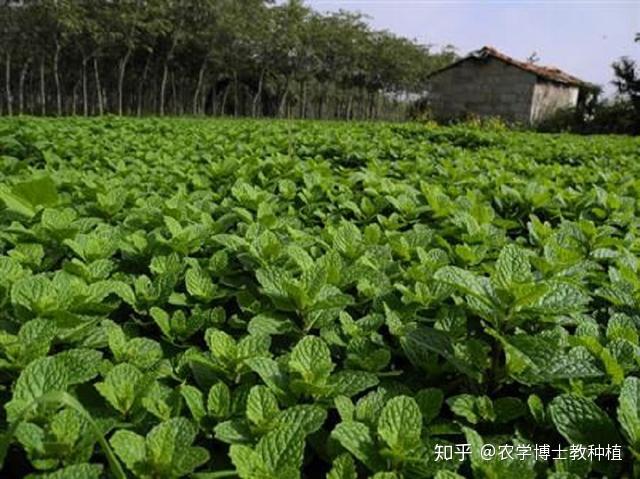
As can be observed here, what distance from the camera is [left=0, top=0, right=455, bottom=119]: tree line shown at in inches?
1191

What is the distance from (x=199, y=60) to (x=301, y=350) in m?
42.3

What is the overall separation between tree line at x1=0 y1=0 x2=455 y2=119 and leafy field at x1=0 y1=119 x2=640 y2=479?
28.9 metres

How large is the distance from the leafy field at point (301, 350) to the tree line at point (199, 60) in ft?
94.7

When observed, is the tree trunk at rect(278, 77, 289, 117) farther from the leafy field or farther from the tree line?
the leafy field

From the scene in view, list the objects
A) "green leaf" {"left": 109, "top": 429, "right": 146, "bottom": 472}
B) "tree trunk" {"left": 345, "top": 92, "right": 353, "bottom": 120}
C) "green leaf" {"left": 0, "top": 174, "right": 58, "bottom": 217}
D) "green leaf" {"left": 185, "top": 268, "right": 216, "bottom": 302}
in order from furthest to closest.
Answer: "tree trunk" {"left": 345, "top": 92, "right": 353, "bottom": 120} → "green leaf" {"left": 0, "top": 174, "right": 58, "bottom": 217} → "green leaf" {"left": 185, "top": 268, "right": 216, "bottom": 302} → "green leaf" {"left": 109, "top": 429, "right": 146, "bottom": 472}

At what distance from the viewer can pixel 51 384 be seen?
3.19 ft

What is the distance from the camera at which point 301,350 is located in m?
1.10

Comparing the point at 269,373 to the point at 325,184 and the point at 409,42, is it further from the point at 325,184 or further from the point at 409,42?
the point at 409,42

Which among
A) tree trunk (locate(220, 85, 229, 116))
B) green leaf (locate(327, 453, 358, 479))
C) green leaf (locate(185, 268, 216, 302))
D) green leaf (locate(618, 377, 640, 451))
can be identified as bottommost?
green leaf (locate(327, 453, 358, 479))

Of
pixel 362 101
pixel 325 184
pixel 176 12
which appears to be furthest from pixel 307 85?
pixel 325 184

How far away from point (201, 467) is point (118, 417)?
0.17 meters

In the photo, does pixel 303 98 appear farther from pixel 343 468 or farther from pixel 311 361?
pixel 343 468

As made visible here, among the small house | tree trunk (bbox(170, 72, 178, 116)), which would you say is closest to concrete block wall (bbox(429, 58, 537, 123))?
the small house

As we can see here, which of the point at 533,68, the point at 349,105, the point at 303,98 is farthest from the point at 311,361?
the point at 349,105
